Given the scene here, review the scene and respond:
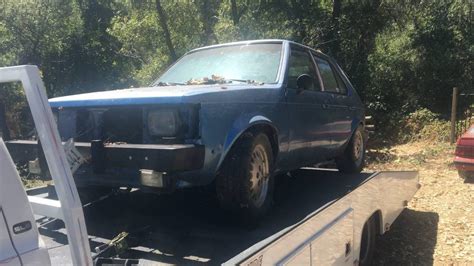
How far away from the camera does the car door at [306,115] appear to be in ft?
13.2

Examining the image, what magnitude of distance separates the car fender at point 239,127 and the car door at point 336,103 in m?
1.55

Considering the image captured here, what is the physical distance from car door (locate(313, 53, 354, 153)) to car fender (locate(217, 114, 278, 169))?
155cm

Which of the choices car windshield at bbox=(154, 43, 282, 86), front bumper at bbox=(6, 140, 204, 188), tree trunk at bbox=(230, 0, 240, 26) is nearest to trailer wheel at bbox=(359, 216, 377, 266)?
car windshield at bbox=(154, 43, 282, 86)

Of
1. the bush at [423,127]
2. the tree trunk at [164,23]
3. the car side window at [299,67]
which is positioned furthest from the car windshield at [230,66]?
the tree trunk at [164,23]

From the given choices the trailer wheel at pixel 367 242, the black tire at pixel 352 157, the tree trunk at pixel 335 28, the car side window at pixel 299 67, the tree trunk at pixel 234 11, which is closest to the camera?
the car side window at pixel 299 67

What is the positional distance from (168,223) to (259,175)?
74 cm

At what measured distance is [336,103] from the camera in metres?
4.99

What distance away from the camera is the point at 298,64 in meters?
4.45

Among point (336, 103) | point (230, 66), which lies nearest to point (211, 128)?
point (230, 66)

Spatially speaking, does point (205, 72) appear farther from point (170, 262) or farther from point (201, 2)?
point (201, 2)

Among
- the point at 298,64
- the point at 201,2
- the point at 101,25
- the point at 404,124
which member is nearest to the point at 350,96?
the point at 298,64

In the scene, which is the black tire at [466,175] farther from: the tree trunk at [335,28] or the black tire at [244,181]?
the tree trunk at [335,28]

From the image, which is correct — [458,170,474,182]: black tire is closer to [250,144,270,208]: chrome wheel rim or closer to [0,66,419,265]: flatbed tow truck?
[0,66,419,265]: flatbed tow truck

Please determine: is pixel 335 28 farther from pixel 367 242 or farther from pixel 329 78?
pixel 367 242
